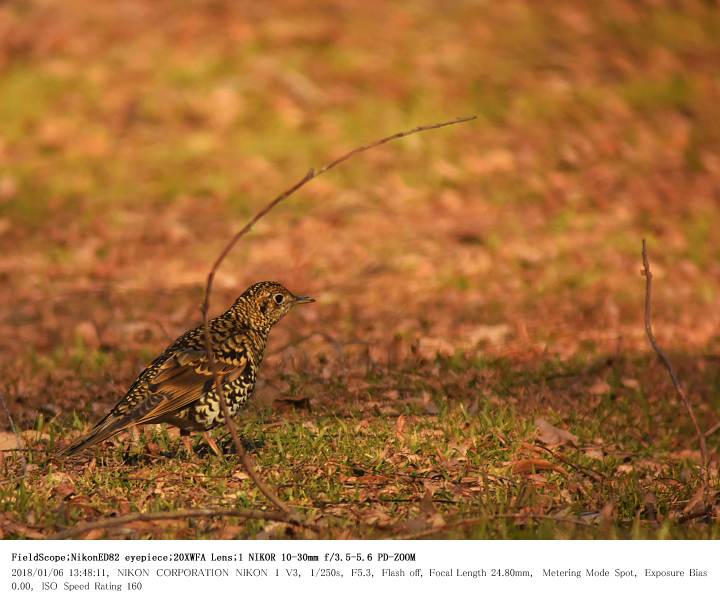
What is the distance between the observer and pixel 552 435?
7754 millimetres

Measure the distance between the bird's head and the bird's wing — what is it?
405 millimetres

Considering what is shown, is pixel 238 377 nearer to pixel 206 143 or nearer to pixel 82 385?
pixel 82 385

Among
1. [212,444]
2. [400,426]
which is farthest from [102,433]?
[400,426]

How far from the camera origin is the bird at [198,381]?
682 cm

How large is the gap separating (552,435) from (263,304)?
2.10 m

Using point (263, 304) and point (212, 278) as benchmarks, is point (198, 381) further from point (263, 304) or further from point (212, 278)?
point (212, 278)

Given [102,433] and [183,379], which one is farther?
[183,379]

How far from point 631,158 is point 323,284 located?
231 inches

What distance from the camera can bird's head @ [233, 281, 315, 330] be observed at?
7633 mm

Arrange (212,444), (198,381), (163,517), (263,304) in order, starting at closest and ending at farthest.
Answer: (163,517) < (198,381) < (212,444) < (263,304)

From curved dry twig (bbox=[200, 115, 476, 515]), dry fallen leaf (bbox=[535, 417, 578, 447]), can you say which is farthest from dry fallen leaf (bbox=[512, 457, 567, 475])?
curved dry twig (bbox=[200, 115, 476, 515])

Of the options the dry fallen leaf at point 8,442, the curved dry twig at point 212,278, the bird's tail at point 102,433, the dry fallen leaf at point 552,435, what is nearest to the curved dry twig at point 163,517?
the curved dry twig at point 212,278

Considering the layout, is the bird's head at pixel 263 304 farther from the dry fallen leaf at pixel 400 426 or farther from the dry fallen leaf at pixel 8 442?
the dry fallen leaf at pixel 8 442

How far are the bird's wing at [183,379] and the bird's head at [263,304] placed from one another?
0.41 meters
